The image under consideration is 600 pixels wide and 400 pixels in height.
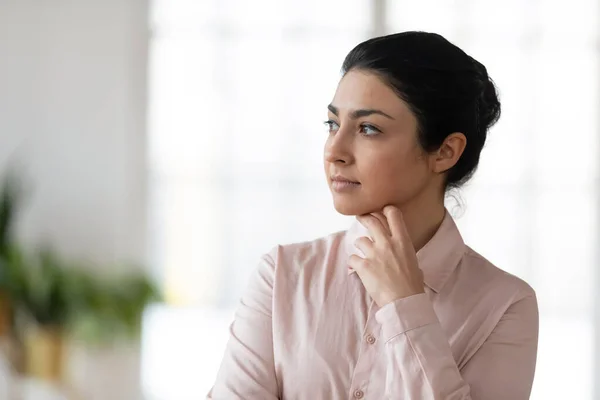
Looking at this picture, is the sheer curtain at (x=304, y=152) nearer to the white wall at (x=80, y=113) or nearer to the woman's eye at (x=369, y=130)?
the white wall at (x=80, y=113)

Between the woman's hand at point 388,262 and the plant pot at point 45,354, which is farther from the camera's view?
the plant pot at point 45,354

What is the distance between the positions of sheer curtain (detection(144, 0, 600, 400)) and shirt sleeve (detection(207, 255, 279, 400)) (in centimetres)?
310

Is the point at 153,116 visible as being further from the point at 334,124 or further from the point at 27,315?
the point at 334,124

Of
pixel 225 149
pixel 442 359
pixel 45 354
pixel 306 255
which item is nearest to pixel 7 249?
pixel 45 354

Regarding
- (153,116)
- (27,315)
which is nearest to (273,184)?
(153,116)

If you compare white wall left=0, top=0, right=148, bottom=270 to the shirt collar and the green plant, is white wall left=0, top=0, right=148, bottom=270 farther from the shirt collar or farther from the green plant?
the shirt collar

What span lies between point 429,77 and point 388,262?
14.7 inches

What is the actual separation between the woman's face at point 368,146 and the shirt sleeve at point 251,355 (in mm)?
248

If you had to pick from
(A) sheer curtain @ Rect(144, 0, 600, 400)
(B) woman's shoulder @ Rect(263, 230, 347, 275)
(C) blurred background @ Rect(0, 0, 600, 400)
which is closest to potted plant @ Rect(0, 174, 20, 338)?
(C) blurred background @ Rect(0, 0, 600, 400)

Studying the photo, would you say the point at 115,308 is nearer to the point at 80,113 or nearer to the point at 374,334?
the point at 80,113

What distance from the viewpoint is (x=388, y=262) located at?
1660 mm

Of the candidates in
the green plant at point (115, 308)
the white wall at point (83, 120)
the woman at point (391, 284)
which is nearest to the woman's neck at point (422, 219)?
the woman at point (391, 284)

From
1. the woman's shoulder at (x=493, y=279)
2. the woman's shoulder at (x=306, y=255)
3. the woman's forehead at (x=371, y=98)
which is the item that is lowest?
the woman's shoulder at (x=493, y=279)

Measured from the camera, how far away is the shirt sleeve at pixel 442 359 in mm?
1555
